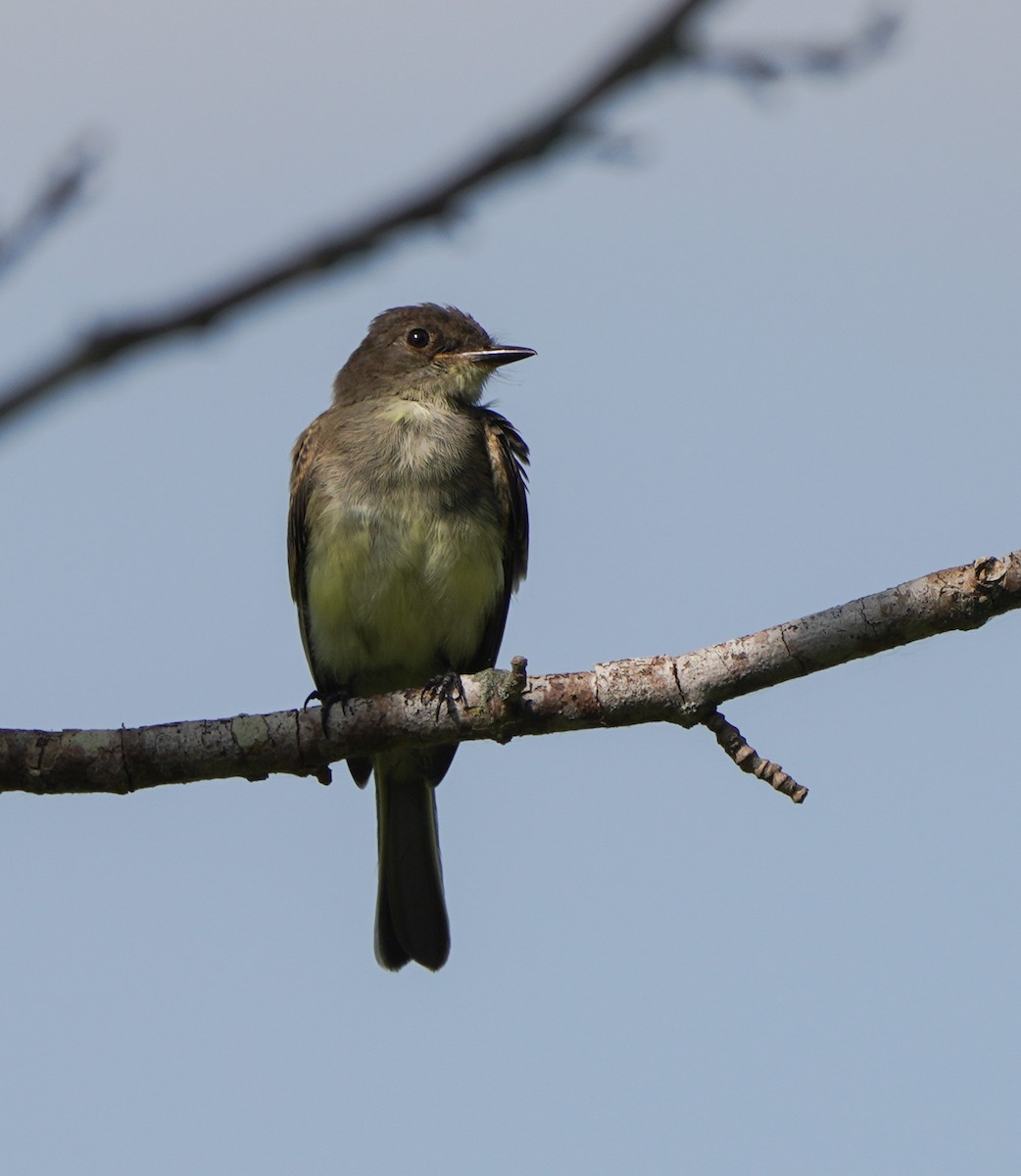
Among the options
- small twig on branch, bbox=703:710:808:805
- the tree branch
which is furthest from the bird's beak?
small twig on branch, bbox=703:710:808:805

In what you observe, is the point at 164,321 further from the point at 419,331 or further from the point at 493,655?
the point at 419,331

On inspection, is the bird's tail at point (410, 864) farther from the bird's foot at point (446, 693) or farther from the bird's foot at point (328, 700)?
the bird's foot at point (446, 693)

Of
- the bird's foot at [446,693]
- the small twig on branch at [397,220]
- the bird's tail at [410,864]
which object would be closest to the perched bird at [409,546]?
the bird's tail at [410,864]

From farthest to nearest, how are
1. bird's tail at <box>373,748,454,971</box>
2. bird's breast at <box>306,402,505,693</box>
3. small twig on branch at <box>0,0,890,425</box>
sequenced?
bird's tail at <box>373,748,454,971</box>
bird's breast at <box>306,402,505,693</box>
small twig on branch at <box>0,0,890,425</box>

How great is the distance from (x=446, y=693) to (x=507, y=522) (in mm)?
2064

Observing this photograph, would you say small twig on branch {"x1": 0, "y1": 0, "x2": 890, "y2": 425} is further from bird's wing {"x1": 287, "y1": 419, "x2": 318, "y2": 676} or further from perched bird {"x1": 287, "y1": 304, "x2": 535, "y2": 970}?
bird's wing {"x1": 287, "y1": 419, "x2": 318, "y2": 676}

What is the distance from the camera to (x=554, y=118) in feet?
3.79

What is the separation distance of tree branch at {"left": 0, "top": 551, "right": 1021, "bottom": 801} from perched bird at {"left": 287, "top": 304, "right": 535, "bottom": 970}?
910mm

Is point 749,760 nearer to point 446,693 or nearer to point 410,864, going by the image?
point 446,693

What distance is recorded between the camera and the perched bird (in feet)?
23.3

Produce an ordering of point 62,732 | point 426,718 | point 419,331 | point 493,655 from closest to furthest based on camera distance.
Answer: point 62,732, point 426,718, point 493,655, point 419,331

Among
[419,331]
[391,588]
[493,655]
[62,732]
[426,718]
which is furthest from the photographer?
[419,331]

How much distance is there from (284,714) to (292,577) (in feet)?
7.81

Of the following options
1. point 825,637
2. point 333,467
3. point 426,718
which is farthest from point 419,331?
point 825,637
